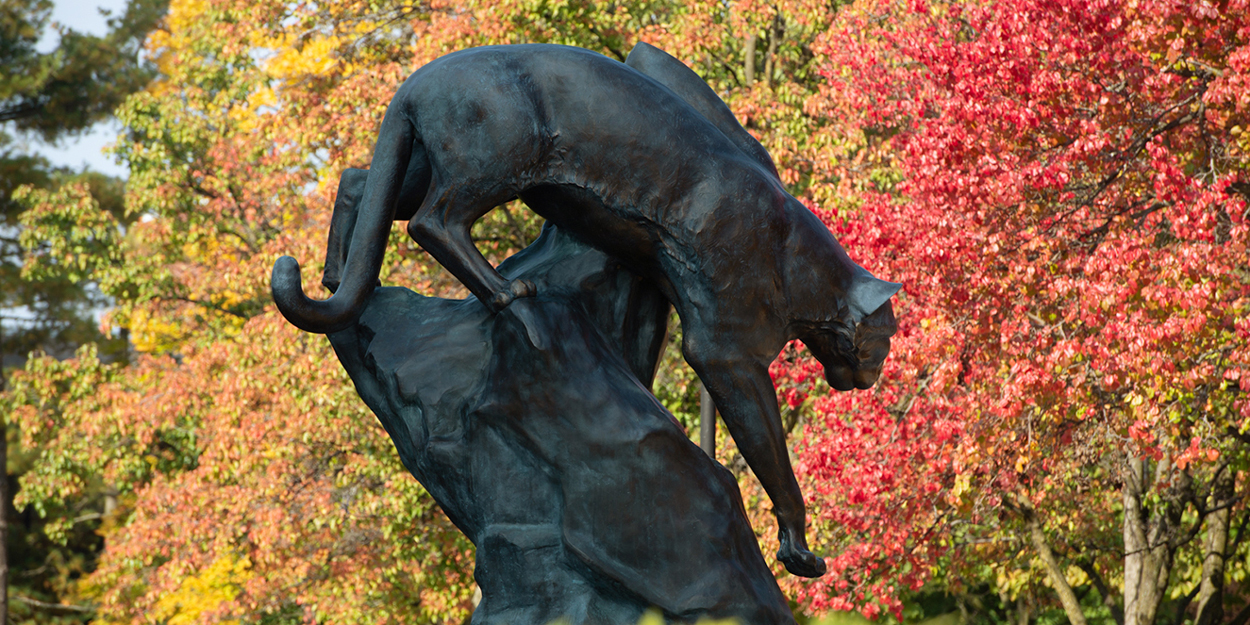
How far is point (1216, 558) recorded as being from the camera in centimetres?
1166

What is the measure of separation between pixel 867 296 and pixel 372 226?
151cm

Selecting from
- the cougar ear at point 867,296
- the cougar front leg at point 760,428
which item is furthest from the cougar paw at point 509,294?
the cougar ear at point 867,296

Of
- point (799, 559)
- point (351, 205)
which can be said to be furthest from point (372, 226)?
point (799, 559)

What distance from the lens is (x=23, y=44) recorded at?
21172 millimetres

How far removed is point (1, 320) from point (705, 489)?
2141cm

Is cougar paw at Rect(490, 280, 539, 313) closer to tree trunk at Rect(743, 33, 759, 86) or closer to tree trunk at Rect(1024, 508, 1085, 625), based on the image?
tree trunk at Rect(1024, 508, 1085, 625)

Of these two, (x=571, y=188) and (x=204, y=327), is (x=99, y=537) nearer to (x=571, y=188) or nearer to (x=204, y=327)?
(x=204, y=327)

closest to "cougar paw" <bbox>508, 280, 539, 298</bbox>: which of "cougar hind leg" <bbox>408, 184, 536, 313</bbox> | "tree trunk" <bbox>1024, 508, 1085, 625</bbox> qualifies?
"cougar hind leg" <bbox>408, 184, 536, 313</bbox>

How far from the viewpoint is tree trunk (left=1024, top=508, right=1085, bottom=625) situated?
→ 1161cm

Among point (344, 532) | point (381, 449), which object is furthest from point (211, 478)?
point (381, 449)

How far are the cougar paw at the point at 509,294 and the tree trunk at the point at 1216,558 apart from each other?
957 centimetres

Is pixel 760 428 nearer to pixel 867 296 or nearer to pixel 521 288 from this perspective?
pixel 867 296

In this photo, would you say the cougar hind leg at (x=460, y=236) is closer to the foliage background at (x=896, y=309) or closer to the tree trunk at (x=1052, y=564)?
the foliage background at (x=896, y=309)

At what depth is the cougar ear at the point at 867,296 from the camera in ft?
12.6
